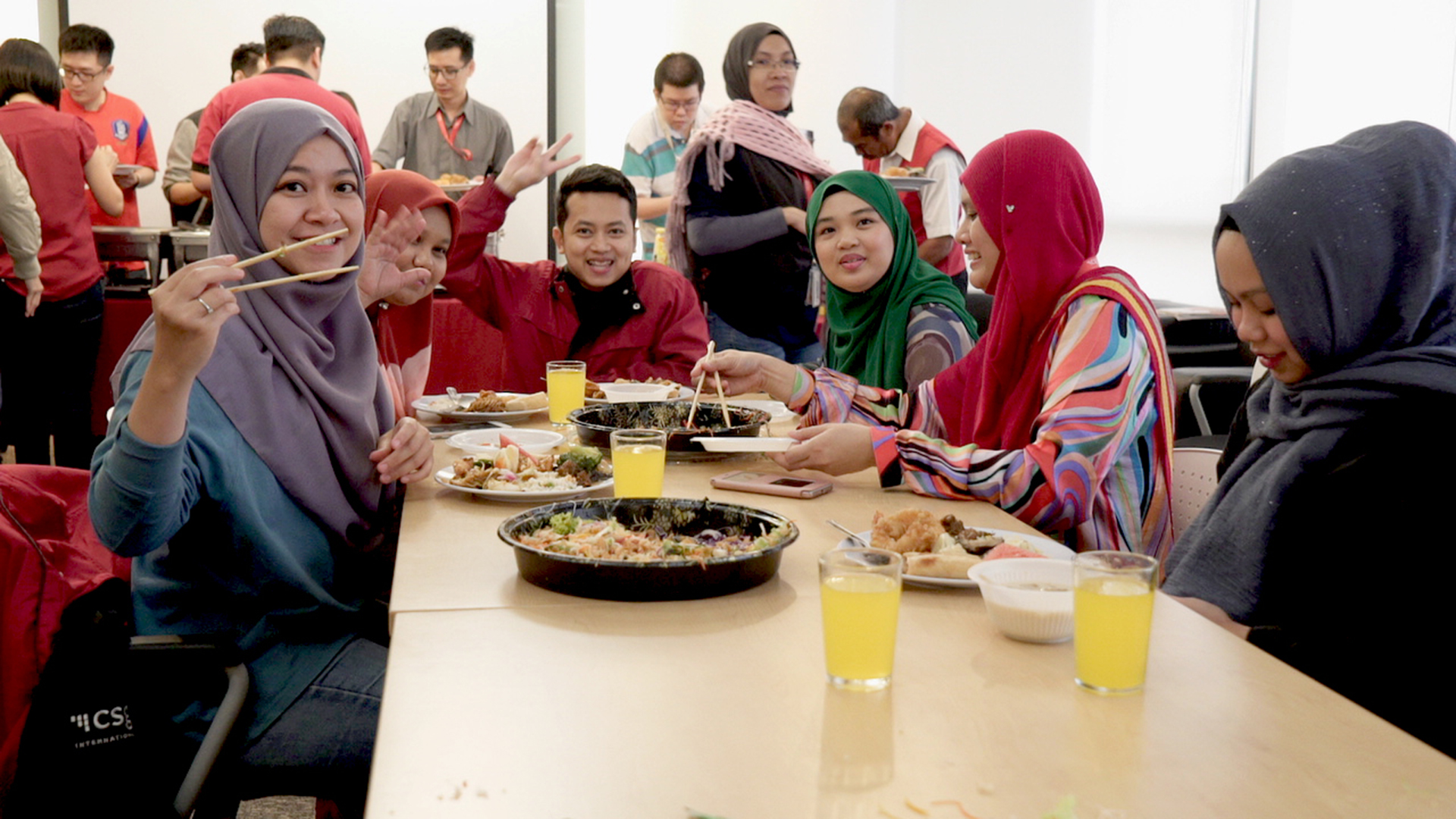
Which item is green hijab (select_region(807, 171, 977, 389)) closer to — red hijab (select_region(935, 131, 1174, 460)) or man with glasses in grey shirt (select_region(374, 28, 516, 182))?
red hijab (select_region(935, 131, 1174, 460))

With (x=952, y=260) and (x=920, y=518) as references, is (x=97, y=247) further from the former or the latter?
(x=920, y=518)

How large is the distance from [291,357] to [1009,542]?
3.43 feet

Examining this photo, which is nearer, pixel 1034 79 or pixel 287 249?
pixel 287 249

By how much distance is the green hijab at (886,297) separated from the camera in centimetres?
283

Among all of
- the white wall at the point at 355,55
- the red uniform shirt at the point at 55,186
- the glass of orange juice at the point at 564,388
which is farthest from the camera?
the white wall at the point at 355,55

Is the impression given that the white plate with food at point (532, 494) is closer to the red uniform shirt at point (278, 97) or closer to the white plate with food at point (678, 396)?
the white plate with food at point (678, 396)

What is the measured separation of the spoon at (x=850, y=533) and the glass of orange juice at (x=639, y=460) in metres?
0.26

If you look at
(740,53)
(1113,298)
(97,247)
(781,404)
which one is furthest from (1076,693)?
(97,247)

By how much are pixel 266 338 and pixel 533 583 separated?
0.65m

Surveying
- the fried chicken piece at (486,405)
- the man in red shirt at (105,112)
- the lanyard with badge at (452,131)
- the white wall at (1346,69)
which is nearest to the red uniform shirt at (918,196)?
the white wall at (1346,69)

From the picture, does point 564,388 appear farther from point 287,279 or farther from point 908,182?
point 908,182

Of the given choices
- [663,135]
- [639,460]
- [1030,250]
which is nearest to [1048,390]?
[1030,250]

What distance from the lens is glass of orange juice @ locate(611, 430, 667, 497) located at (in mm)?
1690

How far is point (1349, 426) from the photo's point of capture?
150cm
